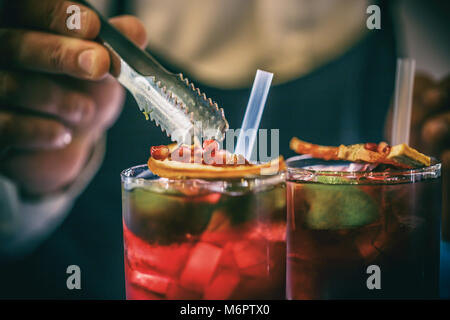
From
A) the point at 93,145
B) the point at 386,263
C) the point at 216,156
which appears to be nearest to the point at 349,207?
the point at 386,263

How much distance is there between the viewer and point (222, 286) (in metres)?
0.83

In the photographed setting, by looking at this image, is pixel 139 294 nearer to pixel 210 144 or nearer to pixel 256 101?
pixel 210 144

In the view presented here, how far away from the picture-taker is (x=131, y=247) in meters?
0.88

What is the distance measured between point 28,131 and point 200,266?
25.3 inches

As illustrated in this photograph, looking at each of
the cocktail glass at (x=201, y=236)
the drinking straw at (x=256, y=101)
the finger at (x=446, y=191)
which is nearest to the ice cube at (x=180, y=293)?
the cocktail glass at (x=201, y=236)

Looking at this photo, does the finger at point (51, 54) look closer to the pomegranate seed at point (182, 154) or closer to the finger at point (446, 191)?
the pomegranate seed at point (182, 154)

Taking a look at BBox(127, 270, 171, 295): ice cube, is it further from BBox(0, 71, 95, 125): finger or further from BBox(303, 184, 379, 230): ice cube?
BBox(0, 71, 95, 125): finger

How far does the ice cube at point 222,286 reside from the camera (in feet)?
2.72

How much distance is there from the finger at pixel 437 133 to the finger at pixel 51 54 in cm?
116

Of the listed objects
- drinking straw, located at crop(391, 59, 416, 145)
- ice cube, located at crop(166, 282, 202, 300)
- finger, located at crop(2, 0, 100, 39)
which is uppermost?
finger, located at crop(2, 0, 100, 39)

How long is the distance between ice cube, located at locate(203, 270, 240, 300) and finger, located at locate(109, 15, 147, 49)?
0.74m

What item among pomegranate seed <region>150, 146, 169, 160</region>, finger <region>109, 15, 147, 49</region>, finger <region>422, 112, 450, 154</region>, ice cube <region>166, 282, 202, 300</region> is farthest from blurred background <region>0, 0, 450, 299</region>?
ice cube <region>166, 282, 202, 300</region>

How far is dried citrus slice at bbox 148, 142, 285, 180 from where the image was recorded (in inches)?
32.7
